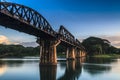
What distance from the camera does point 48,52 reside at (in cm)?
8950

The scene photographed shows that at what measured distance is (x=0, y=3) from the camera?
48469 mm

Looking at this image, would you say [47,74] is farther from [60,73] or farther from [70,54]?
[70,54]

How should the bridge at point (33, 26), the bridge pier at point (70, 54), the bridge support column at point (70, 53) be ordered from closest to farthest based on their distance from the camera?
the bridge at point (33, 26) → the bridge support column at point (70, 53) → the bridge pier at point (70, 54)

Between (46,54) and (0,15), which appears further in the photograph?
(46,54)

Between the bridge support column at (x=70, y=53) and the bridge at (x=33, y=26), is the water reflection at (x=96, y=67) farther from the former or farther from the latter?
the bridge support column at (x=70, y=53)

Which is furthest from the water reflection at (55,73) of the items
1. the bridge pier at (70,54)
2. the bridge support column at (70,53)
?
the bridge pier at (70,54)

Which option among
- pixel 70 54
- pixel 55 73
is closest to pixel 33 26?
pixel 55 73

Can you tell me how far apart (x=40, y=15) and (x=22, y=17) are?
60.0 ft

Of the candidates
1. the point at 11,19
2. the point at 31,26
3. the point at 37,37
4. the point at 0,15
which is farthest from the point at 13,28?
the point at 37,37

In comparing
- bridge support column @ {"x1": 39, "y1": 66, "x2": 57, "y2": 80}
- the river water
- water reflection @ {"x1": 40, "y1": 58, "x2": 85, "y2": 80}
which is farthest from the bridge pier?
bridge support column @ {"x1": 39, "y1": 66, "x2": 57, "y2": 80}

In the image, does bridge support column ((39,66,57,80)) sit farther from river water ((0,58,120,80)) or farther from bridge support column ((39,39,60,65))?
→ bridge support column ((39,39,60,65))

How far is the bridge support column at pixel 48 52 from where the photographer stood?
289ft

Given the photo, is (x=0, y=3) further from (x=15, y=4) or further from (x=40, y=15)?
(x=40, y=15)

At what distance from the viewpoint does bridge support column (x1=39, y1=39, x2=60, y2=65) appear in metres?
88.2
